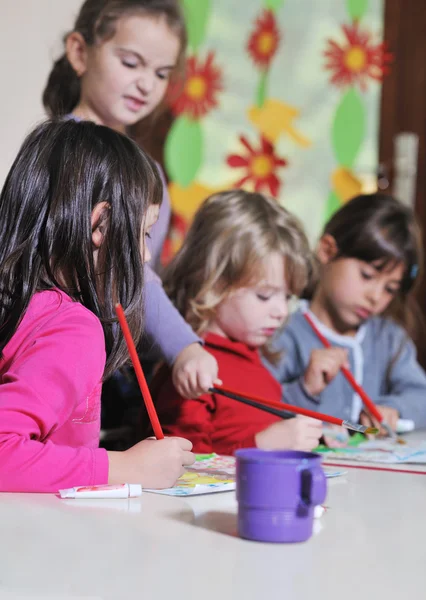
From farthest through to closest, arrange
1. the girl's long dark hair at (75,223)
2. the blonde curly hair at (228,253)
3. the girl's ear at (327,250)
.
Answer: the girl's ear at (327,250), the blonde curly hair at (228,253), the girl's long dark hair at (75,223)

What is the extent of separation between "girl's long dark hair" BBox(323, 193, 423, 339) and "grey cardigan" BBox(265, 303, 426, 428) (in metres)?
Result: 0.13

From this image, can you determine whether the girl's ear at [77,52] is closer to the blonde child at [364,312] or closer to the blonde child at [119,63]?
the blonde child at [119,63]

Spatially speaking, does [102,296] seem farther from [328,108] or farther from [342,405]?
[328,108]

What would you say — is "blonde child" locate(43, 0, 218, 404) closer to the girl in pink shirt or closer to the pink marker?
the girl in pink shirt

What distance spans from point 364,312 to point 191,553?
4.32 feet

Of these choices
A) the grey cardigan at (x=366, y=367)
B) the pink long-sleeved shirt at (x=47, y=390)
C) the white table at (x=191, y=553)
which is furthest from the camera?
the grey cardigan at (x=366, y=367)

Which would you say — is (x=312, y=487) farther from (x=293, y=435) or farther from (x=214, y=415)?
(x=214, y=415)

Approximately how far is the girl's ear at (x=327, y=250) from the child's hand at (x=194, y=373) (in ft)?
2.45

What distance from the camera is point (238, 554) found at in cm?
69

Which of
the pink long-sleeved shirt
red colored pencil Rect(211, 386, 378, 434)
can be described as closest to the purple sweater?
red colored pencil Rect(211, 386, 378, 434)

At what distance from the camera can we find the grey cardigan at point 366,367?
1.86 meters

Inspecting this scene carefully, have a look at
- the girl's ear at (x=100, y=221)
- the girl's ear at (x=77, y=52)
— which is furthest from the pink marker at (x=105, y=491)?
the girl's ear at (x=77, y=52)

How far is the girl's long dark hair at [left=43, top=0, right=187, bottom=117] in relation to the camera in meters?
1.58

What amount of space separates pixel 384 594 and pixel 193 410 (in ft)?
2.60
